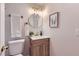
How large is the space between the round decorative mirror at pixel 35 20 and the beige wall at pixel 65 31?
70 mm

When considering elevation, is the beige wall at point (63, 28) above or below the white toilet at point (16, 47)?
above

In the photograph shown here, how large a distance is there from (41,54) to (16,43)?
315 mm

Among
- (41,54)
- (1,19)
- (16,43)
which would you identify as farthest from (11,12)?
(41,54)

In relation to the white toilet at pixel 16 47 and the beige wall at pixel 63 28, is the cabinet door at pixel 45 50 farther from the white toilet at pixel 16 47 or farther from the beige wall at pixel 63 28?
the white toilet at pixel 16 47

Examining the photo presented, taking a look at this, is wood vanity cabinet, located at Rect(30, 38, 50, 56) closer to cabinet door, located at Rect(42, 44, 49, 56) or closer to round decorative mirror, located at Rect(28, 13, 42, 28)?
cabinet door, located at Rect(42, 44, 49, 56)

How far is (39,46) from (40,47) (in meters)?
0.02

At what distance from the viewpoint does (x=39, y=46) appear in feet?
3.90

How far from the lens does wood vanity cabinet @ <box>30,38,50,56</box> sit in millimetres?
1154

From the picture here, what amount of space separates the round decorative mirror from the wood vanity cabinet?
0.18 metres

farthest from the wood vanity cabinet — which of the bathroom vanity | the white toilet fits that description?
the white toilet

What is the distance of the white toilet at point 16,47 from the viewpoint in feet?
3.71

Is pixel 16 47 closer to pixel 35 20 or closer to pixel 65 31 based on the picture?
pixel 35 20

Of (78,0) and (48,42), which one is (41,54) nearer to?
(48,42)

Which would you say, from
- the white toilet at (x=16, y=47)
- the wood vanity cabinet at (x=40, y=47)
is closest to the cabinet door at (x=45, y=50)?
the wood vanity cabinet at (x=40, y=47)
